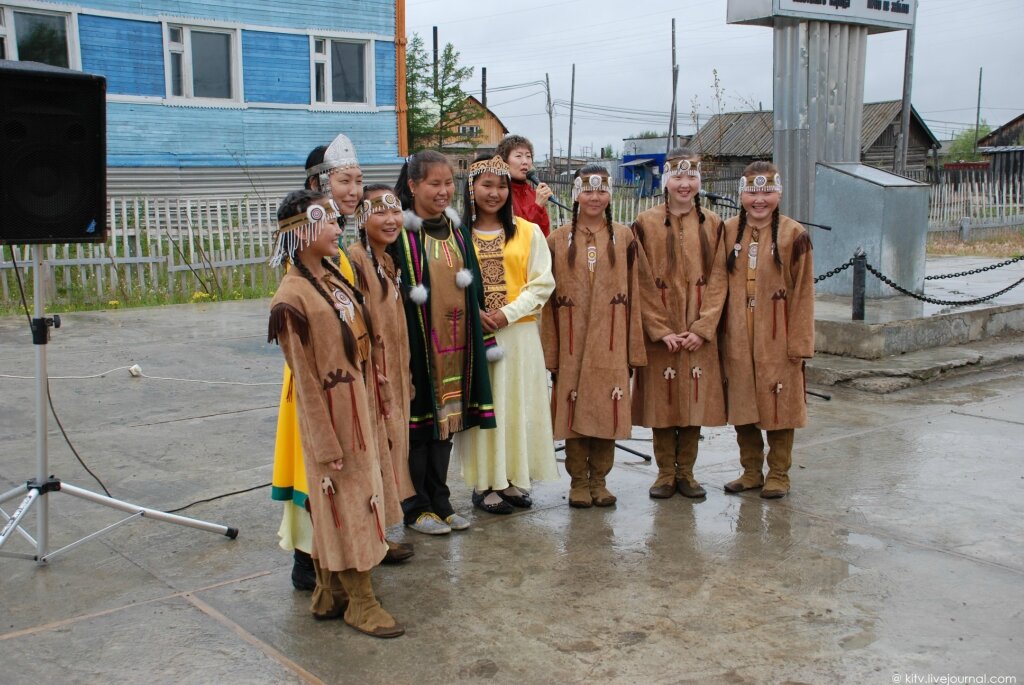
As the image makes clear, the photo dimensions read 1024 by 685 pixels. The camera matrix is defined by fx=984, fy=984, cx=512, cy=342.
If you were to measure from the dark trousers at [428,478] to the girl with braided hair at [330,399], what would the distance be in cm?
103

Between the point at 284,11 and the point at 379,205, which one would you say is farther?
the point at 284,11

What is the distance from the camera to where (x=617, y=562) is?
14.5 ft

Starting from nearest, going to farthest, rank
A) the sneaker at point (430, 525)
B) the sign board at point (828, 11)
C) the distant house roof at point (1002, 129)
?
1. the sneaker at point (430, 525)
2. the sign board at point (828, 11)
3. the distant house roof at point (1002, 129)

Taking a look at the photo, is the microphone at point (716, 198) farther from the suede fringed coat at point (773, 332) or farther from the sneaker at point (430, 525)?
the sneaker at point (430, 525)

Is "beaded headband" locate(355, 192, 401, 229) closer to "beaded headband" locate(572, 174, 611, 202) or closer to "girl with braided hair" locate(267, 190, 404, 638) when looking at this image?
"girl with braided hair" locate(267, 190, 404, 638)

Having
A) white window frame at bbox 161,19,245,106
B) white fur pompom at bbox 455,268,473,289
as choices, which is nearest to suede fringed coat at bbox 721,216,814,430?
white fur pompom at bbox 455,268,473,289

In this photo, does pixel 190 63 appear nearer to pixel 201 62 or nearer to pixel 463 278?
pixel 201 62

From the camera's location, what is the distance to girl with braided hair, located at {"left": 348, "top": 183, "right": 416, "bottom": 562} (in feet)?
13.5

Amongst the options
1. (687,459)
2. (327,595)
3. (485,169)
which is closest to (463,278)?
(485,169)

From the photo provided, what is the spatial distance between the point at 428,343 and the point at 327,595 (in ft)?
4.38

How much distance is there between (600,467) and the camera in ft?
17.2

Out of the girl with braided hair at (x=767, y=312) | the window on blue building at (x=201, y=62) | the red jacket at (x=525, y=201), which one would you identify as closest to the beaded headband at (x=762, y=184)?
the girl with braided hair at (x=767, y=312)

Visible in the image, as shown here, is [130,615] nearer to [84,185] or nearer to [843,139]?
[84,185]

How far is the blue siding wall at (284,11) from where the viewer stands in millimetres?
17484
